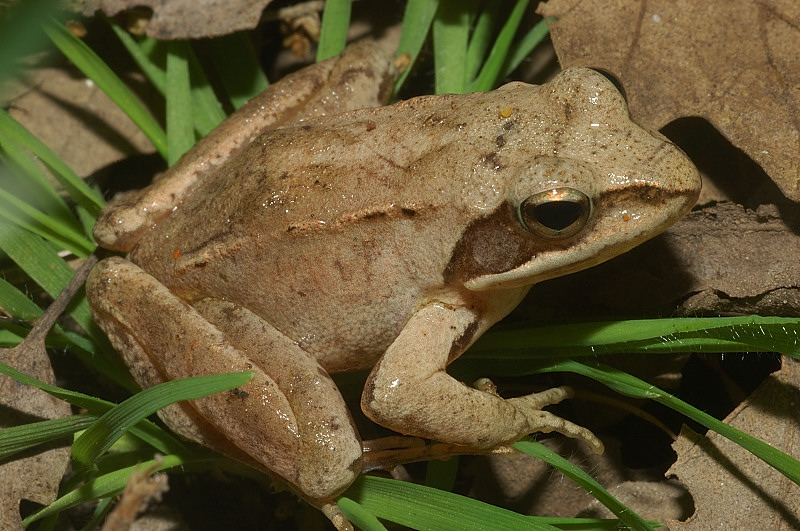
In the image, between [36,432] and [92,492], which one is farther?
[92,492]

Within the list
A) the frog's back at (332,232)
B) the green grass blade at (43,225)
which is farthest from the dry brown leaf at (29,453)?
the frog's back at (332,232)

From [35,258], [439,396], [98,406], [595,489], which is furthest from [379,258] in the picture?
[35,258]

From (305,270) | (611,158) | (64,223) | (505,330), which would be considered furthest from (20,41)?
(64,223)

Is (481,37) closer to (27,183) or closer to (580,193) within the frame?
(580,193)

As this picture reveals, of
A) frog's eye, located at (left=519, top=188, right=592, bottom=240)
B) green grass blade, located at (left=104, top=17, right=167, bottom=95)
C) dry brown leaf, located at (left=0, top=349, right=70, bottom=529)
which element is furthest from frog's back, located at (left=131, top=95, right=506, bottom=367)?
green grass blade, located at (left=104, top=17, right=167, bottom=95)

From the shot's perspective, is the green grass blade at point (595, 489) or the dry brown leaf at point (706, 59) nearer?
the green grass blade at point (595, 489)

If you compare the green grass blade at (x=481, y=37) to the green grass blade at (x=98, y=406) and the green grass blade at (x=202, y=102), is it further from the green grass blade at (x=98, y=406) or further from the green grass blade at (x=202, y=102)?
the green grass blade at (x=98, y=406)

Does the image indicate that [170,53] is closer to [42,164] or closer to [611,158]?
[42,164]
